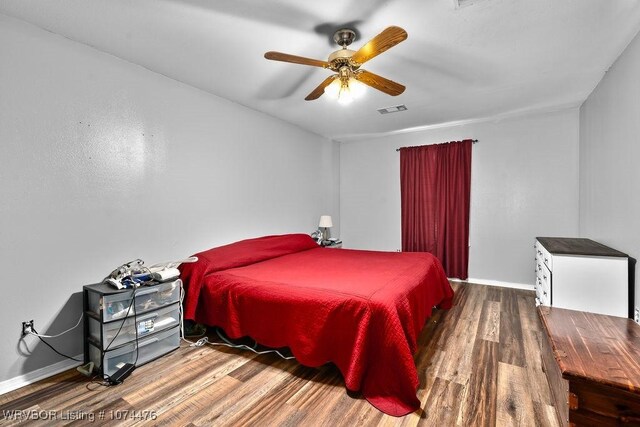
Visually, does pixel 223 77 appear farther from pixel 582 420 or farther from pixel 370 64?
pixel 582 420

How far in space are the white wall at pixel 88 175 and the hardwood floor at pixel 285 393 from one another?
574mm

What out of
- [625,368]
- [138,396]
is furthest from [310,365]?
[625,368]

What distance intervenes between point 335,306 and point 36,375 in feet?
6.81

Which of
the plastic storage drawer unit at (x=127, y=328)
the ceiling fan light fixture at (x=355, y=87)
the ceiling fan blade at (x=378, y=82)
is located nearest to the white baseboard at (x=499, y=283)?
the ceiling fan blade at (x=378, y=82)

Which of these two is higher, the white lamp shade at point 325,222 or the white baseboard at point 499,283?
the white lamp shade at point 325,222

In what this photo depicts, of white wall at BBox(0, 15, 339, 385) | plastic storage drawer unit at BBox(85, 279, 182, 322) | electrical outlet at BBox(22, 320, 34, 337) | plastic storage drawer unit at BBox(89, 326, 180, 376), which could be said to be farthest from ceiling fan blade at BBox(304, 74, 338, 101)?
electrical outlet at BBox(22, 320, 34, 337)

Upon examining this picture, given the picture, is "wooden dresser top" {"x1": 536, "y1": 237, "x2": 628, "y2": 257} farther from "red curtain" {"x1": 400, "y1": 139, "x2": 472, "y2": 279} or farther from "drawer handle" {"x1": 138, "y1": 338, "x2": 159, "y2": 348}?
"drawer handle" {"x1": 138, "y1": 338, "x2": 159, "y2": 348}

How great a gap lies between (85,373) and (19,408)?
0.34 meters

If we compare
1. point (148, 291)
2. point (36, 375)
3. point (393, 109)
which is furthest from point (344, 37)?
point (36, 375)

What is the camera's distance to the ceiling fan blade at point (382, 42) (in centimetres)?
156

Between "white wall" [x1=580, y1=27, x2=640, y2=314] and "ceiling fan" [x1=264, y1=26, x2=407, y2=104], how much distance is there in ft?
5.63

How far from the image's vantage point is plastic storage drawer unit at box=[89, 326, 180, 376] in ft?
6.43

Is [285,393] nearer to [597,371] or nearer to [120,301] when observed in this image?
[120,301]

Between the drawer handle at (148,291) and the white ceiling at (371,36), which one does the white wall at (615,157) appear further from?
the drawer handle at (148,291)
